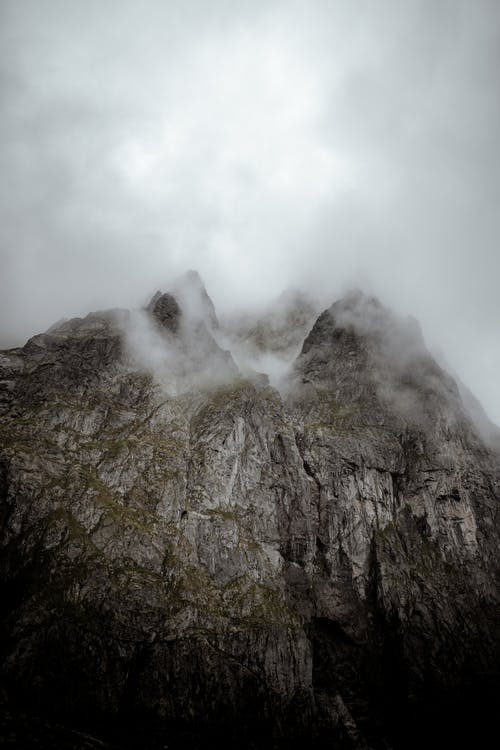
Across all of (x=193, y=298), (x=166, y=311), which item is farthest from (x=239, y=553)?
(x=193, y=298)

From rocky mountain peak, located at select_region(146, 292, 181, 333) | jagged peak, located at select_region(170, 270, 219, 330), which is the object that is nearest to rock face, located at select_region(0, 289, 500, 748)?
rocky mountain peak, located at select_region(146, 292, 181, 333)

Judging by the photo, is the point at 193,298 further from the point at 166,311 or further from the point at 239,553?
the point at 239,553

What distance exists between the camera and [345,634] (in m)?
82.4

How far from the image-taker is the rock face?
2574 inches

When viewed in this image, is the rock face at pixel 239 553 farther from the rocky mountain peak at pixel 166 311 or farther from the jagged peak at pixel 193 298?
the jagged peak at pixel 193 298

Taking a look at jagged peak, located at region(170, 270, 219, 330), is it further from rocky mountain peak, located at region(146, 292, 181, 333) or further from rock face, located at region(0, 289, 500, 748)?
rock face, located at region(0, 289, 500, 748)

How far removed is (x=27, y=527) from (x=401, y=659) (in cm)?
6918

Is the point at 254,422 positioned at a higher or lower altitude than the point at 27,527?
higher

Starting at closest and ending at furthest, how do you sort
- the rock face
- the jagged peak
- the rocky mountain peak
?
the rock face < the rocky mountain peak < the jagged peak

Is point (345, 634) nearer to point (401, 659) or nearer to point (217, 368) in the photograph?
point (401, 659)

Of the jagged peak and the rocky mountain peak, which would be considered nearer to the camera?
the rocky mountain peak

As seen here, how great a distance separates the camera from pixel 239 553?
8562 centimetres

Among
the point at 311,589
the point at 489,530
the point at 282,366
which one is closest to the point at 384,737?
the point at 311,589

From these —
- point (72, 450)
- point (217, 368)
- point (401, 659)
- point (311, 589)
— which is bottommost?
point (401, 659)
